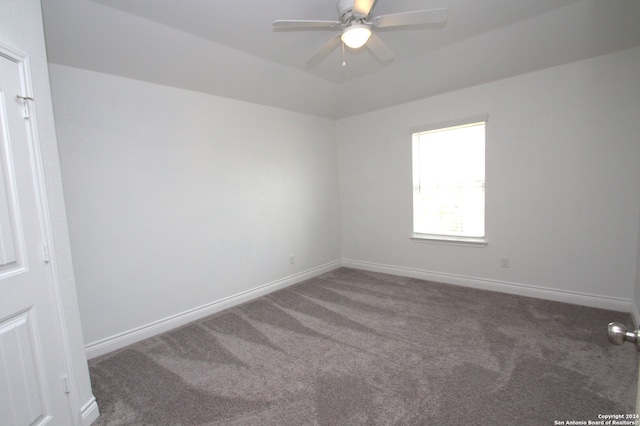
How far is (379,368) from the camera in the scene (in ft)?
7.16

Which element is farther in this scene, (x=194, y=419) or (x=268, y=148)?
(x=268, y=148)

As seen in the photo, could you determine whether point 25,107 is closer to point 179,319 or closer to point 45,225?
point 45,225

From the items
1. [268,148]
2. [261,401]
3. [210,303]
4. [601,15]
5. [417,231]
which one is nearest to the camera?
[261,401]

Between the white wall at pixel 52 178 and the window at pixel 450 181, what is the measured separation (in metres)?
3.88

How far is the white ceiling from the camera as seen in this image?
7.18 ft

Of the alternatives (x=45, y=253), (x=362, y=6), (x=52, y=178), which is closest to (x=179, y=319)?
(x=45, y=253)

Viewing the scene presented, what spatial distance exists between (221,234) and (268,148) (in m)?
1.35

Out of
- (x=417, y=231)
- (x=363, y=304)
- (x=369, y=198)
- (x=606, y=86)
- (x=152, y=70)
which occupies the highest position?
(x=152, y=70)

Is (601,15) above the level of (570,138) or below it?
above

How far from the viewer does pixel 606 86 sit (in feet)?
9.32

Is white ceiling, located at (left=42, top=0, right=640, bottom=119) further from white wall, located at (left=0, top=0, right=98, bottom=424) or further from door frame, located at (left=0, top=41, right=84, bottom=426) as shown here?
door frame, located at (left=0, top=41, right=84, bottom=426)

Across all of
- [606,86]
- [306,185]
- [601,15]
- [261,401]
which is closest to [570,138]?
[606,86]

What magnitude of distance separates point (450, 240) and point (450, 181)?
2.70ft

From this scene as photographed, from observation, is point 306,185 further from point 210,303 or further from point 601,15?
point 601,15
